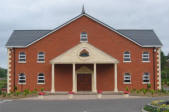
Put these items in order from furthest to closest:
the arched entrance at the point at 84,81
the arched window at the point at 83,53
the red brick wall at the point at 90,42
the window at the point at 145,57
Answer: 1. the window at the point at 145,57
2. the red brick wall at the point at 90,42
3. the arched entrance at the point at 84,81
4. the arched window at the point at 83,53

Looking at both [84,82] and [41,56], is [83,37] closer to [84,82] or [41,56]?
[84,82]

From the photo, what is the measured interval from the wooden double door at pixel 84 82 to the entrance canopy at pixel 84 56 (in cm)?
301

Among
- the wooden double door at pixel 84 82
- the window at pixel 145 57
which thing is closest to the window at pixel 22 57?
the wooden double door at pixel 84 82

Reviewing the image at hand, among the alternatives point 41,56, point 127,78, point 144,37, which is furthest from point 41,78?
point 144,37

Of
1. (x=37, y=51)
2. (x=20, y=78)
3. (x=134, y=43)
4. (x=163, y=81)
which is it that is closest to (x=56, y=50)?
(x=37, y=51)

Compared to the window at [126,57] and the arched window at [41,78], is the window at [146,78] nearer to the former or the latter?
the window at [126,57]

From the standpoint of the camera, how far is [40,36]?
42.1 meters

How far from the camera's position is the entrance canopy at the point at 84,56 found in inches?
1443

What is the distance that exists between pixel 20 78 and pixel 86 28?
9675mm

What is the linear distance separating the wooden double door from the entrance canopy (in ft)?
9.87

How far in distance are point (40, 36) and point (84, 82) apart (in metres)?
8.27

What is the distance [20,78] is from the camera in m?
39.5

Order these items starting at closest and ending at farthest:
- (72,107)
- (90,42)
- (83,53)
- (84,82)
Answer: (72,107) → (83,53) → (84,82) → (90,42)

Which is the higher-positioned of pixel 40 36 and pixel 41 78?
pixel 40 36
